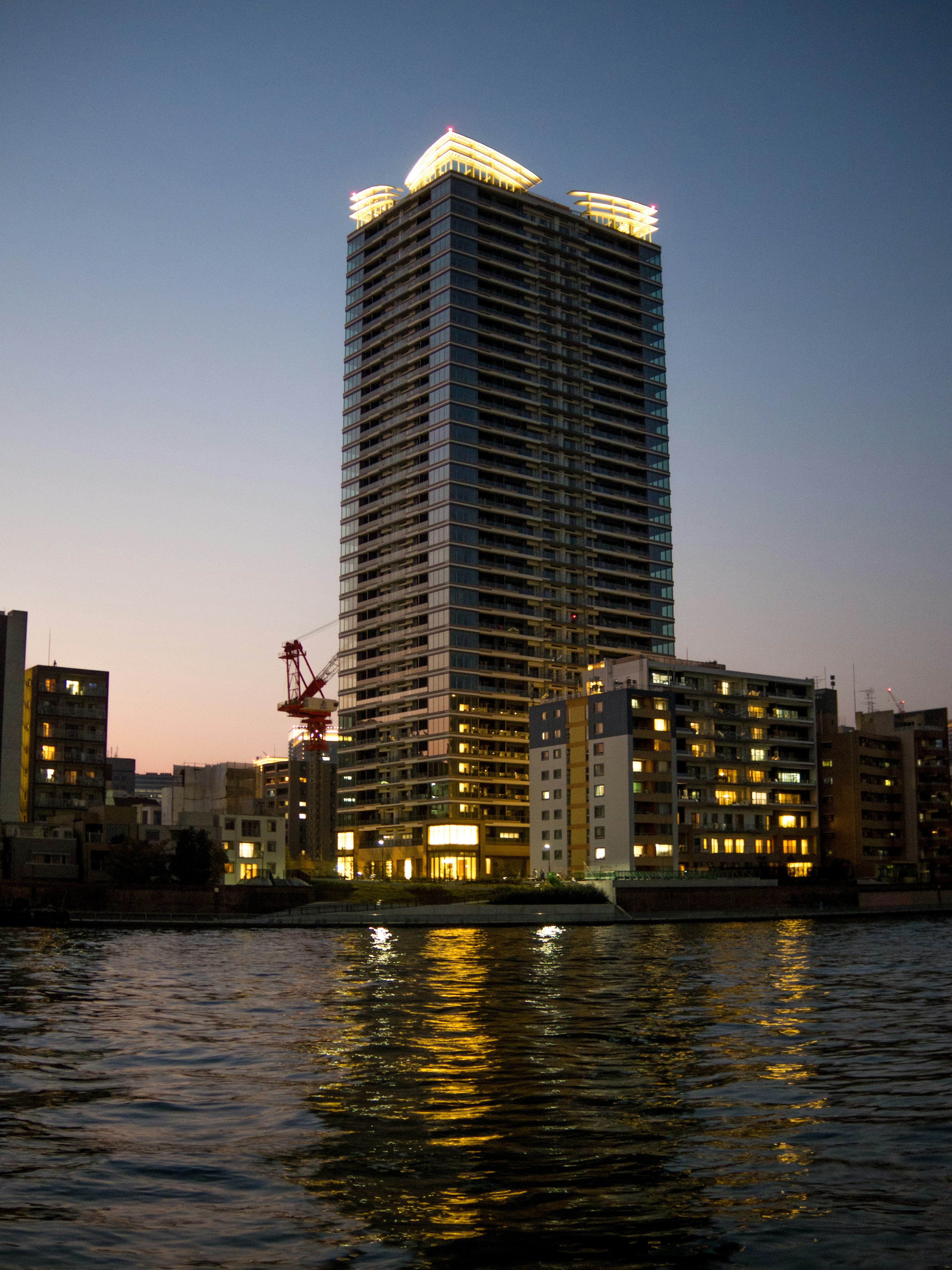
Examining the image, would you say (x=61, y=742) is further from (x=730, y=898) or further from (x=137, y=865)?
(x=730, y=898)

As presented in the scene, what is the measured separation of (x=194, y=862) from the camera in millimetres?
145500

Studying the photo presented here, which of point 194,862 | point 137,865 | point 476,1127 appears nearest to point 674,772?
point 194,862

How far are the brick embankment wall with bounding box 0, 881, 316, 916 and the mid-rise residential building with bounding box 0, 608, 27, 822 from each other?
38817mm

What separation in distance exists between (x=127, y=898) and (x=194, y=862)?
1182 centimetres

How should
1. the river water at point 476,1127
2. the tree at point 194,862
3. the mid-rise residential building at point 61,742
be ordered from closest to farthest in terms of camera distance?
the river water at point 476,1127 < the tree at point 194,862 < the mid-rise residential building at point 61,742

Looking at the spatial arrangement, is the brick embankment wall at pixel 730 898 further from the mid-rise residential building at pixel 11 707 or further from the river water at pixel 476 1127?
the mid-rise residential building at pixel 11 707

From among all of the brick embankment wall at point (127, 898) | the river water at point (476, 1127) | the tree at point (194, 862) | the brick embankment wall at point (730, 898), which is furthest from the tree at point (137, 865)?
the river water at point (476, 1127)

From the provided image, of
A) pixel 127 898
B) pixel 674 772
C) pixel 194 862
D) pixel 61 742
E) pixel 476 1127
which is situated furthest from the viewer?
pixel 61 742

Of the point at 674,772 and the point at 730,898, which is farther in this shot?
the point at 674,772

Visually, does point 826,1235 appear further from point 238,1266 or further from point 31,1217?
point 31,1217

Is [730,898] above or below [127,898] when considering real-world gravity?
below

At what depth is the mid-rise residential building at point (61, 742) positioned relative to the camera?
182m

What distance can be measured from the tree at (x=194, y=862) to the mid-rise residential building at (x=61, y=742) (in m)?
38.6

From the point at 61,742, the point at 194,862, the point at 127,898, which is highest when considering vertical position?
the point at 61,742
